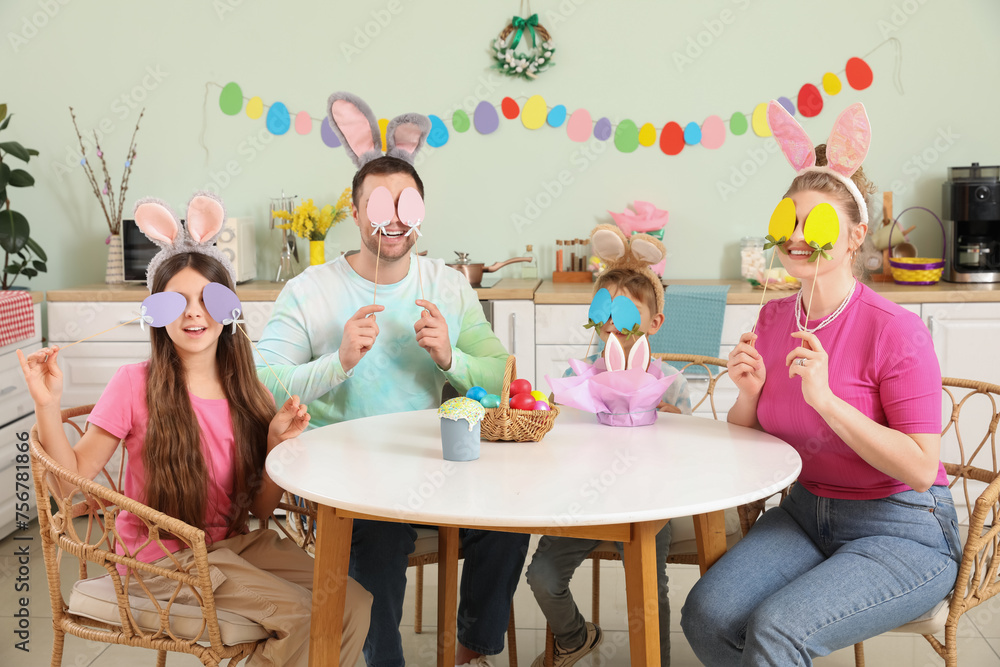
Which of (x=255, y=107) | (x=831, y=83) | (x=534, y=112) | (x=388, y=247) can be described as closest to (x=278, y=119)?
(x=255, y=107)

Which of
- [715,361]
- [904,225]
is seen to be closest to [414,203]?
[715,361]

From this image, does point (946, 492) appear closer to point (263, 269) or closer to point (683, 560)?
point (683, 560)

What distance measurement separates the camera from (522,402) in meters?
1.69

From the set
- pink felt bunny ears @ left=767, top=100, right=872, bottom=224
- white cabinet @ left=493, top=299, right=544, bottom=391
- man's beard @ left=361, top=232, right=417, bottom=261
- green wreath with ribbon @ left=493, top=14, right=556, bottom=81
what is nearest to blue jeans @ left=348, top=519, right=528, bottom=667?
man's beard @ left=361, top=232, right=417, bottom=261

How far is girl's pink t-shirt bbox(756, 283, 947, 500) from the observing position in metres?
1.55

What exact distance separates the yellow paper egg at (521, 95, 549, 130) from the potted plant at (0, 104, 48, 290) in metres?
2.01

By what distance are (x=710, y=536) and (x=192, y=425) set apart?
1.05 meters

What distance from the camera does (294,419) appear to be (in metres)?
1.74

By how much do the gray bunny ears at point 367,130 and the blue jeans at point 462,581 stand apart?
93 centimetres

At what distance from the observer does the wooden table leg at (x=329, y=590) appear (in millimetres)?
1488

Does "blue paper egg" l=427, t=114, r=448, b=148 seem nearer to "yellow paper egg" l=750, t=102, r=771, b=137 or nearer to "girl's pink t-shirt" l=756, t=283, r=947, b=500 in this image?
"yellow paper egg" l=750, t=102, r=771, b=137

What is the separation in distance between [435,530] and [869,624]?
89 cm

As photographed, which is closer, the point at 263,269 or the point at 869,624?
the point at 869,624

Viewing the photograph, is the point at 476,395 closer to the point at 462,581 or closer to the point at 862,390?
the point at 462,581
